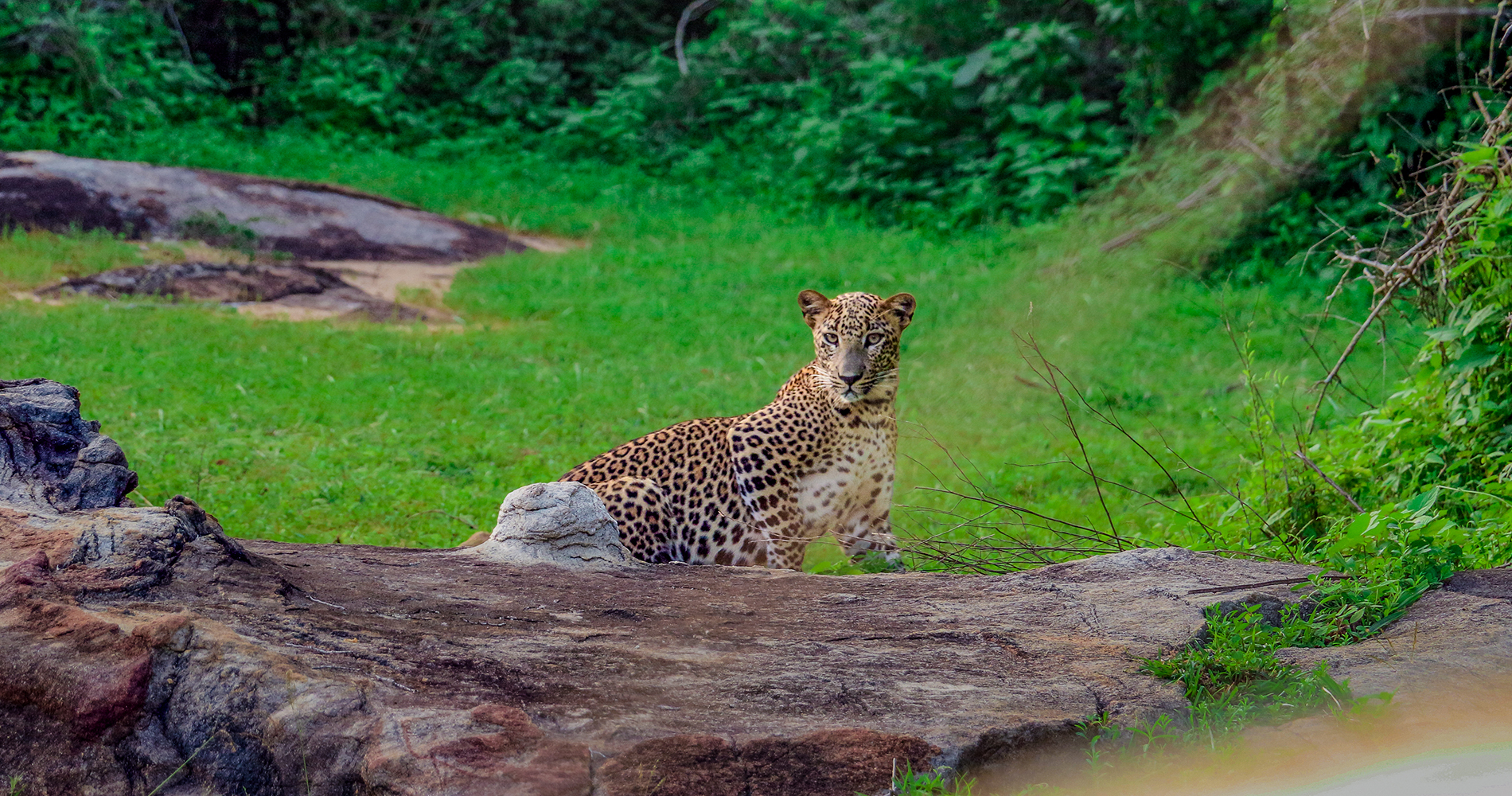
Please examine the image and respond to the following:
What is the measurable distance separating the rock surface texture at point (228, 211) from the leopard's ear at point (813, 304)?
943cm

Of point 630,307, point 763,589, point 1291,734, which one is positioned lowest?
point 630,307

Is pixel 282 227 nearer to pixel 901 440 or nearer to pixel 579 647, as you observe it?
pixel 901 440

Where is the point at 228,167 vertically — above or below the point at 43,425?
below

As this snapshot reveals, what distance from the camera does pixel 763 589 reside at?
5.20 m

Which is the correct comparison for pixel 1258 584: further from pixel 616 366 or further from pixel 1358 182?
pixel 1358 182

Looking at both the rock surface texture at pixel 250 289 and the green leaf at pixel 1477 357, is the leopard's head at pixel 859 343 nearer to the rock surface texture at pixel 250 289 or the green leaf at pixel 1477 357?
→ the green leaf at pixel 1477 357

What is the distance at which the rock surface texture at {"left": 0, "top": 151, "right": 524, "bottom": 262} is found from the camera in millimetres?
14172

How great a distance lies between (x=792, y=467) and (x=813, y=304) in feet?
2.97

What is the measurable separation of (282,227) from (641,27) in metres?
11.4

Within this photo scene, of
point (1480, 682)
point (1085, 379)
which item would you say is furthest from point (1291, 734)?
point (1085, 379)

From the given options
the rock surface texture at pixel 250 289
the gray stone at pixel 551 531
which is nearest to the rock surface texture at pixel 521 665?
the gray stone at pixel 551 531

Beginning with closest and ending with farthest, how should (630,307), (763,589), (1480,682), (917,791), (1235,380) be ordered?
1. (917,791)
2. (1480,682)
3. (763,589)
4. (1235,380)
5. (630,307)

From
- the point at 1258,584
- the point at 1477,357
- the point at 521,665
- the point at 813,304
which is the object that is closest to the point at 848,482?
the point at 813,304

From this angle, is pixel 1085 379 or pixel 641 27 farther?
pixel 641 27
